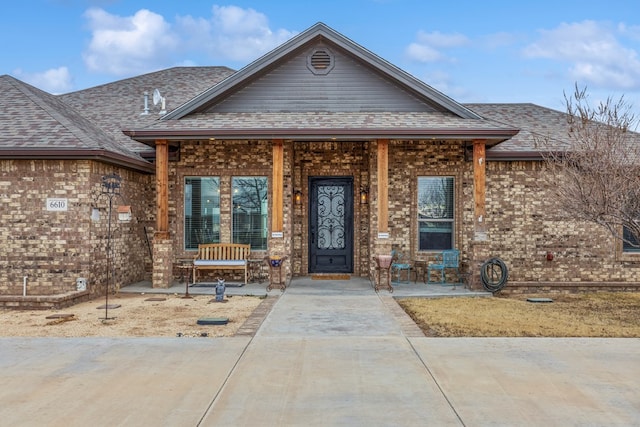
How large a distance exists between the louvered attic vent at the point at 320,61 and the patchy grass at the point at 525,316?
6231mm

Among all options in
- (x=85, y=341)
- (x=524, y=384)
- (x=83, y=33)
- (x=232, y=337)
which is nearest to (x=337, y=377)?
(x=524, y=384)

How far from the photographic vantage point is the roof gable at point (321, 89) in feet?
45.9

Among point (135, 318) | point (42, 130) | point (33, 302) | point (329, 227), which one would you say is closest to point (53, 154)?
point (42, 130)

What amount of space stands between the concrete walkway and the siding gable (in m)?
7.32

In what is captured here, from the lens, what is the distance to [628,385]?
18.0ft

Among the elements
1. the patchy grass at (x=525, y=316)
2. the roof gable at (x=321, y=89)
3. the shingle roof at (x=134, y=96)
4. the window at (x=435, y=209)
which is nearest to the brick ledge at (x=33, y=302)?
the shingle roof at (x=134, y=96)

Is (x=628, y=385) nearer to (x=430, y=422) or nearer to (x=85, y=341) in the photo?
(x=430, y=422)

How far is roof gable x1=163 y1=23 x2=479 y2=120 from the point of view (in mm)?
13984

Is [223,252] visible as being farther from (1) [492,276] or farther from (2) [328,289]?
(1) [492,276]

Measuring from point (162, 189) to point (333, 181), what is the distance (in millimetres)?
4451

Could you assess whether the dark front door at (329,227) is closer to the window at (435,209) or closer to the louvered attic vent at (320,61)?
the window at (435,209)

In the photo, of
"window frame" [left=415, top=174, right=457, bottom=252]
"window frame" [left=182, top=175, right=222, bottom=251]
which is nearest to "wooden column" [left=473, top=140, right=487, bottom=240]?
"window frame" [left=415, top=174, right=457, bottom=252]

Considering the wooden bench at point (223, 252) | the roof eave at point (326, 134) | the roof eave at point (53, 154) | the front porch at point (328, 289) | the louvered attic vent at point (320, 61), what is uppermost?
the louvered attic vent at point (320, 61)

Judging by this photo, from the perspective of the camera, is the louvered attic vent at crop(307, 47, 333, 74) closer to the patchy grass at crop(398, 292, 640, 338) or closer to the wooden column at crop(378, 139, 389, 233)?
the wooden column at crop(378, 139, 389, 233)
